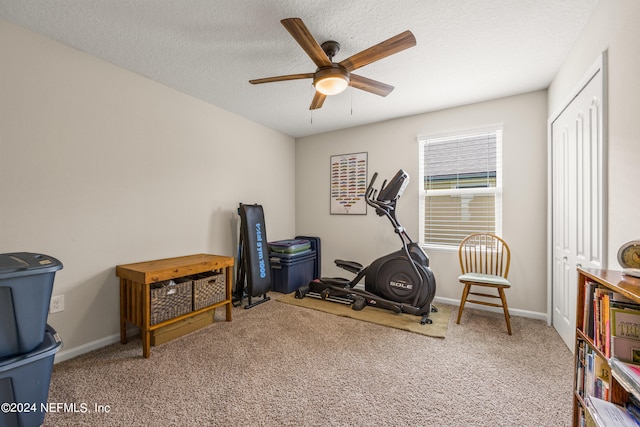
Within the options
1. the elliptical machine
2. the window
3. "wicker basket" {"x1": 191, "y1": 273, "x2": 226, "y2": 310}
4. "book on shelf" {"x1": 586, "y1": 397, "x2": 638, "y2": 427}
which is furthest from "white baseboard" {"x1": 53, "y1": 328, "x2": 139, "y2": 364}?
the window

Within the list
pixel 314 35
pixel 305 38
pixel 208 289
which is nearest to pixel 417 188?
pixel 314 35

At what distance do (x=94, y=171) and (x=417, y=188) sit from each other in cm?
341

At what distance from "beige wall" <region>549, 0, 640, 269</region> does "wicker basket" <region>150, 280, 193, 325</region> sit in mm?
2984

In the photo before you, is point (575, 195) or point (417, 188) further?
point (417, 188)

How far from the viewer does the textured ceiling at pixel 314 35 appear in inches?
66.1

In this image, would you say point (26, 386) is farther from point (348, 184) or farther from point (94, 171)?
point (348, 184)

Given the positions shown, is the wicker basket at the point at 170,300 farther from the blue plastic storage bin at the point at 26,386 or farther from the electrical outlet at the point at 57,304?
the blue plastic storage bin at the point at 26,386

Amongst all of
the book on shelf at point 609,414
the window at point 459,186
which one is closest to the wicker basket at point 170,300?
the book on shelf at point 609,414

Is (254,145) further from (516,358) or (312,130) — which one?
(516,358)

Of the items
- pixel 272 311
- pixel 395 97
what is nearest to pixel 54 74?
pixel 272 311

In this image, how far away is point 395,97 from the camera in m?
2.97

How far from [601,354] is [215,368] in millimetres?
2156

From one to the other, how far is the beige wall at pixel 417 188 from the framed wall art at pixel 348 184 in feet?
0.33

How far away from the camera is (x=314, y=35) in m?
1.95
